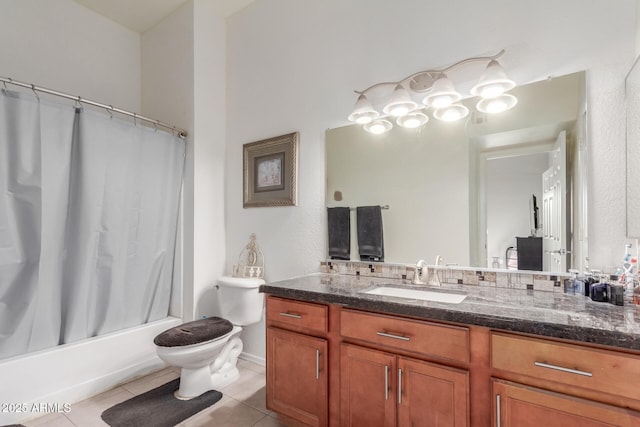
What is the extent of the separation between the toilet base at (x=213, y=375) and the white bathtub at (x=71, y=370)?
1.55ft

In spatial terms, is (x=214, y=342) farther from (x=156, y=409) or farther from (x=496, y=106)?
(x=496, y=106)

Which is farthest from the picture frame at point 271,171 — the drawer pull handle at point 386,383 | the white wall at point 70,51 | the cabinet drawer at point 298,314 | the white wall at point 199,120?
the white wall at point 70,51

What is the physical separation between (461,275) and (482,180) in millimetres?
527

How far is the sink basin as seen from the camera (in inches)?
56.8

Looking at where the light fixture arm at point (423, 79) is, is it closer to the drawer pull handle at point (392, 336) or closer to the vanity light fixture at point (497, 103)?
the vanity light fixture at point (497, 103)

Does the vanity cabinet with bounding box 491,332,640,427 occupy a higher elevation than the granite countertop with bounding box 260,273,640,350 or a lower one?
lower

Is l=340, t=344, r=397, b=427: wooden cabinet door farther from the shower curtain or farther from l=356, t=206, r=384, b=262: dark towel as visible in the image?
the shower curtain

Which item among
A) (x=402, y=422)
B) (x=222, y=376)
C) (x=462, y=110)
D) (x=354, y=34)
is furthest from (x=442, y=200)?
(x=222, y=376)

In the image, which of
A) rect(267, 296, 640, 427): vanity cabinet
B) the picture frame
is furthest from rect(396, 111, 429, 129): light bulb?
rect(267, 296, 640, 427): vanity cabinet

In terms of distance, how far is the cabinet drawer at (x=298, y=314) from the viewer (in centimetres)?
149

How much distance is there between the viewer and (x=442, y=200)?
177 centimetres

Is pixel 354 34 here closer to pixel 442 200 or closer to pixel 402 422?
pixel 442 200

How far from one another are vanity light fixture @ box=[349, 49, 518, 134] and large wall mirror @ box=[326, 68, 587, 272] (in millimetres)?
50

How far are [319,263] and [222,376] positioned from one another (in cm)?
107
